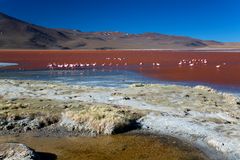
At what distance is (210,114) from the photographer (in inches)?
686

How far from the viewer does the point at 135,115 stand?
17.0 meters

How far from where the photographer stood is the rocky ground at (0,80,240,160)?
14.3 meters

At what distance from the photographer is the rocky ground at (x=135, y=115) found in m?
14.3

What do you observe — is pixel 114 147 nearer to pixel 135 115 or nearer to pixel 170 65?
pixel 135 115

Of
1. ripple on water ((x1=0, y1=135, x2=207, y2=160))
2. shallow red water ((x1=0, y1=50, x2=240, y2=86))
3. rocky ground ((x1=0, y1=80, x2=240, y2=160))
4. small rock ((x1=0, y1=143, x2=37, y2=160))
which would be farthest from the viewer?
shallow red water ((x1=0, y1=50, x2=240, y2=86))

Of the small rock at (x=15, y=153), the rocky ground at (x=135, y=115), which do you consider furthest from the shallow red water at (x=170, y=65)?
the small rock at (x=15, y=153)

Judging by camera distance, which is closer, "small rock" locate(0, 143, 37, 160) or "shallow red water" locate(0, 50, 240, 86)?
"small rock" locate(0, 143, 37, 160)

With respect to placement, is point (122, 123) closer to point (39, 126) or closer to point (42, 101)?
point (39, 126)

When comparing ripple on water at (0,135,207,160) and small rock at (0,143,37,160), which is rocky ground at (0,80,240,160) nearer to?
ripple on water at (0,135,207,160)

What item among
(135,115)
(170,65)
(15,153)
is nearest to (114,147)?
(15,153)

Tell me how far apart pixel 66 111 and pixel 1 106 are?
277 centimetres

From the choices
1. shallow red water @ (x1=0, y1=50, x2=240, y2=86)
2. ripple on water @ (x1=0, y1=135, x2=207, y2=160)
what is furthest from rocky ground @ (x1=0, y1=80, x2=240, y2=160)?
shallow red water @ (x1=0, y1=50, x2=240, y2=86)

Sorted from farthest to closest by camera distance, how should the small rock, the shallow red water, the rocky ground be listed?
1. the shallow red water
2. the rocky ground
3. the small rock

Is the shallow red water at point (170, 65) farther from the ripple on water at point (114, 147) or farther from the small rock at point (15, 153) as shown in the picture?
the small rock at point (15, 153)
